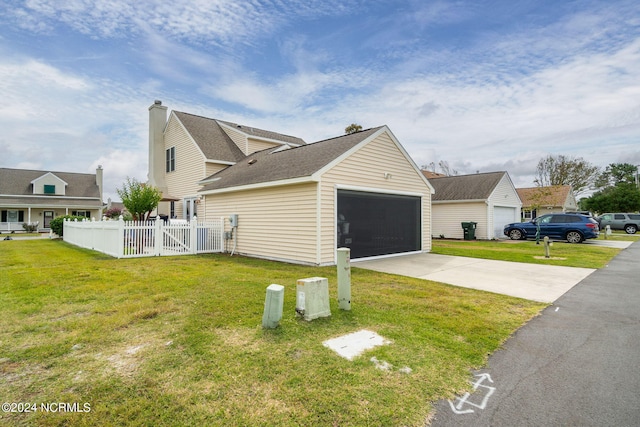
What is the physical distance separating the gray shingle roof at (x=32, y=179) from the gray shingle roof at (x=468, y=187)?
→ 35.2 metres

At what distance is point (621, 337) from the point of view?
13.1ft

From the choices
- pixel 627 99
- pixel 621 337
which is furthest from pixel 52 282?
pixel 627 99

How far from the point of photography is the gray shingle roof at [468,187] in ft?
69.9

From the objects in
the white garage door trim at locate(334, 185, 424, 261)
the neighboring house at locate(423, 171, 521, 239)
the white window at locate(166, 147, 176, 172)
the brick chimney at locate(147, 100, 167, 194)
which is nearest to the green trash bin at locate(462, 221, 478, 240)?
the neighboring house at locate(423, 171, 521, 239)

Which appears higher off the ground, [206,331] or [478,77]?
[478,77]

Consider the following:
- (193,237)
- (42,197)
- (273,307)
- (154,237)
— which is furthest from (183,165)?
(42,197)

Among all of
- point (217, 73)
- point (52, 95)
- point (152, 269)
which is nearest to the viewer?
point (152, 269)

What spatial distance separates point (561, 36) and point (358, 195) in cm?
842

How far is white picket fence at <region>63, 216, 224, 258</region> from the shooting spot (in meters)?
11.1

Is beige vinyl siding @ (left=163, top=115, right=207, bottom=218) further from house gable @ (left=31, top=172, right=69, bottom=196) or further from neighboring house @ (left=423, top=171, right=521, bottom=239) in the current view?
house gable @ (left=31, top=172, right=69, bottom=196)

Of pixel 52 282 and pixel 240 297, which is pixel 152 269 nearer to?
pixel 52 282

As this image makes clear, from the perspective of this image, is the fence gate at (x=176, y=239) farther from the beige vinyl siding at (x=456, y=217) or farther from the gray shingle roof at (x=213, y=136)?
the beige vinyl siding at (x=456, y=217)

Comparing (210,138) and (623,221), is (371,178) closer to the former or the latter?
(210,138)

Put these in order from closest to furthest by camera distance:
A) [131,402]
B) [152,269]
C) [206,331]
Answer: [131,402]
[206,331]
[152,269]
